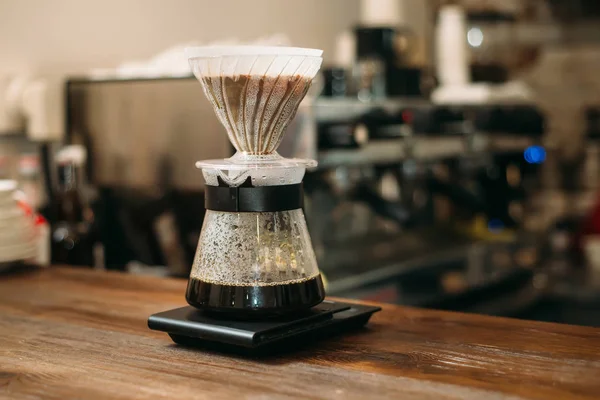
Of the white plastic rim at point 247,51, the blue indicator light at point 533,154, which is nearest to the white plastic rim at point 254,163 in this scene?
the white plastic rim at point 247,51

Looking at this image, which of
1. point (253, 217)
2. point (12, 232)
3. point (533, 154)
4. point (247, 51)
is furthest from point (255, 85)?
point (533, 154)

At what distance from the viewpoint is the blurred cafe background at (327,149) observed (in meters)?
2.05

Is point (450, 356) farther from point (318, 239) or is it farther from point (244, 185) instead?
point (318, 239)

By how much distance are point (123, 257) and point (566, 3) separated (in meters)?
2.95

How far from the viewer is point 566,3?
13.8 ft

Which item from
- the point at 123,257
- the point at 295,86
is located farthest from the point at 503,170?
the point at 295,86

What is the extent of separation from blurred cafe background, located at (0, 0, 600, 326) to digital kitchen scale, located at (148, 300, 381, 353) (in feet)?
2.40

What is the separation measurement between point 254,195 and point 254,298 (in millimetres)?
123

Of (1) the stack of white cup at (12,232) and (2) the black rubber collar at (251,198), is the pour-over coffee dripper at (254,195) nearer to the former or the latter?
(2) the black rubber collar at (251,198)

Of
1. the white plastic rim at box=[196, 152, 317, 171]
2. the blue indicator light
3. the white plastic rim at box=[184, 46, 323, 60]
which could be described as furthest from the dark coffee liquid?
the blue indicator light

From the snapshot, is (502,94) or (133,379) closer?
(133,379)

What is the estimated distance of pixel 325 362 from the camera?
3.15 ft

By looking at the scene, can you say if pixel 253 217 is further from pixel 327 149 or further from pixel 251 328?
pixel 327 149

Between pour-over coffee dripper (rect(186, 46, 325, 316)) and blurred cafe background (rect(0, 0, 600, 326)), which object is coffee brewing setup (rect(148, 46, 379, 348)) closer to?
pour-over coffee dripper (rect(186, 46, 325, 316))
